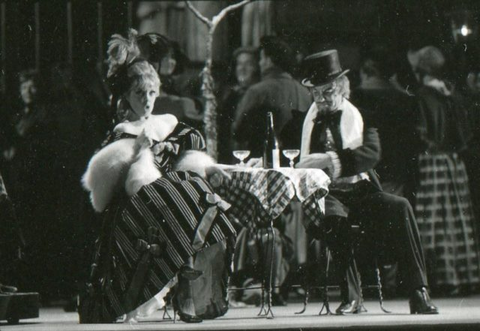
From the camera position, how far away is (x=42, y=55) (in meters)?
7.97

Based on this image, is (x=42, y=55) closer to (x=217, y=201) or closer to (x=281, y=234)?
(x=281, y=234)

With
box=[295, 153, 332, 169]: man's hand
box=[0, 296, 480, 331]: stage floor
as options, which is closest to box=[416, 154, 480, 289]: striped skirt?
box=[0, 296, 480, 331]: stage floor

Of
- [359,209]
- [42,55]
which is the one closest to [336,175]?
[359,209]

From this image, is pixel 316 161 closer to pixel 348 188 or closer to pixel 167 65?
pixel 348 188

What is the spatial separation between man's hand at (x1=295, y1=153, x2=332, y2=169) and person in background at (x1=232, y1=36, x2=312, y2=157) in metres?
0.73

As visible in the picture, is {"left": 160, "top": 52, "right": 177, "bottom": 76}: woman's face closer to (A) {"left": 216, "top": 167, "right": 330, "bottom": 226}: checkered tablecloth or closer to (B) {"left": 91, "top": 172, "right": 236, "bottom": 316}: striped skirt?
(A) {"left": 216, "top": 167, "right": 330, "bottom": 226}: checkered tablecloth

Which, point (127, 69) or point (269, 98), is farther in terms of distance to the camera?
point (269, 98)

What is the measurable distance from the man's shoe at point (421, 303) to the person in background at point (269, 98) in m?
1.63

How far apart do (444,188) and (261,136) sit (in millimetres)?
1414

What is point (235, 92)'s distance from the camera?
7438 millimetres

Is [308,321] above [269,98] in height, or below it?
below

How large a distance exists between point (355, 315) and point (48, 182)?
8.18ft

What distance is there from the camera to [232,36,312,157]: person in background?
23.0ft

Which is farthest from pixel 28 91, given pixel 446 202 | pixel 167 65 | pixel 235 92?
pixel 446 202
